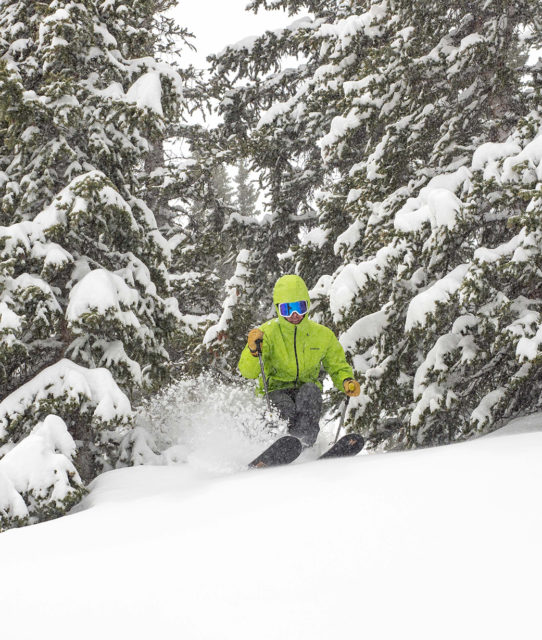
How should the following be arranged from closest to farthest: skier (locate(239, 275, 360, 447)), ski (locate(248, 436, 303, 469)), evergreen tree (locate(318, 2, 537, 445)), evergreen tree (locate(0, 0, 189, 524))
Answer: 1. ski (locate(248, 436, 303, 469))
2. evergreen tree (locate(318, 2, 537, 445))
3. skier (locate(239, 275, 360, 447))
4. evergreen tree (locate(0, 0, 189, 524))

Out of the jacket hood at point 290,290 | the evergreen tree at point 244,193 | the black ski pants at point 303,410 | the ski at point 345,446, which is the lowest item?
the ski at point 345,446

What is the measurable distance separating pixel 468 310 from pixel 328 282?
2557 mm

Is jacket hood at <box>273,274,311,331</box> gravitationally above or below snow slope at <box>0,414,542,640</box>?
above

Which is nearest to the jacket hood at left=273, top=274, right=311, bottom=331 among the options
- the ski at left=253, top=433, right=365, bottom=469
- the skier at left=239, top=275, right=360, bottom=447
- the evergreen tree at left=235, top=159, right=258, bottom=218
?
the skier at left=239, top=275, right=360, bottom=447

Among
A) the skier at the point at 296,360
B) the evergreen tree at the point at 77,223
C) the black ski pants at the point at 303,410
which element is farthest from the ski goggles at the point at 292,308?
the evergreen tree at the point at 77,223

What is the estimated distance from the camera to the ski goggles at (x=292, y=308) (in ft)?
22.1

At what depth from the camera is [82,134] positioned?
8.19 meters

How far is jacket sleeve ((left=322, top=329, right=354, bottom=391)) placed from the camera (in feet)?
23.0

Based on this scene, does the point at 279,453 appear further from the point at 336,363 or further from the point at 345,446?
the point at 336,363

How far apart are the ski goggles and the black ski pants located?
2.72ft

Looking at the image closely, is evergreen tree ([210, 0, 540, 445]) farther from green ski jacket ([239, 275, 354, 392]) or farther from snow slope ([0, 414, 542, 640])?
snow slope ([0, 414, 542, 640])

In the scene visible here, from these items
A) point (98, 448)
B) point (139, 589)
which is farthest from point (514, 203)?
point (98, 448)

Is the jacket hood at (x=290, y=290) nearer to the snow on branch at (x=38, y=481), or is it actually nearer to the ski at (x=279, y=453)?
the ski at (x=279, y=453)

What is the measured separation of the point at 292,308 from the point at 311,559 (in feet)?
13.0
